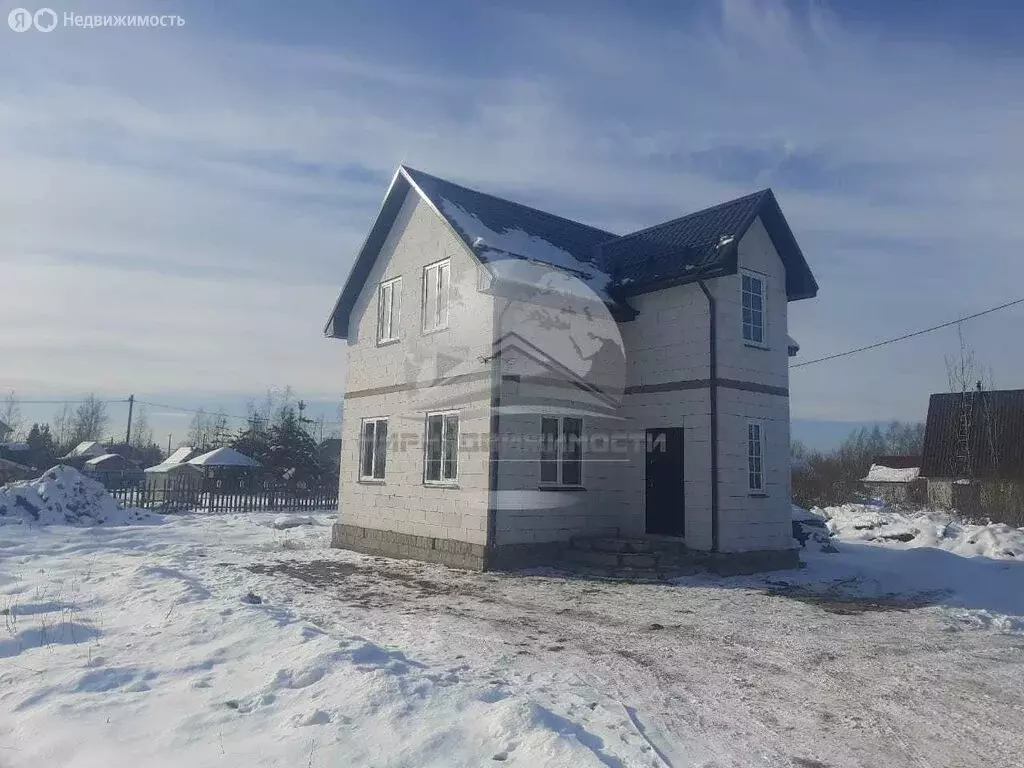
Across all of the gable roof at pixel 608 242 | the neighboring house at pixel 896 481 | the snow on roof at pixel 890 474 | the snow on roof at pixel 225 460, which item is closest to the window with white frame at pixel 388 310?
the gable roof at pixel 608 242

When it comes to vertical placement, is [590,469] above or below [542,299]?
below

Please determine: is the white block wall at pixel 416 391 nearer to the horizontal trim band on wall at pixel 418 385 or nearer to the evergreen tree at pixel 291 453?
the horizontal trim band on wall at pixel 418 385

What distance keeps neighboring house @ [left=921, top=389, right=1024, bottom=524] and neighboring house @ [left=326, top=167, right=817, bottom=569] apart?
18.0 metres

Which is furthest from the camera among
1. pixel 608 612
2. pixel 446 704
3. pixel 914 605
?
pixel 914 605

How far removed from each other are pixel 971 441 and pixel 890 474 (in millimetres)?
16695

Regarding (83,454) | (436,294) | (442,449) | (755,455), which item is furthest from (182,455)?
(755,455)

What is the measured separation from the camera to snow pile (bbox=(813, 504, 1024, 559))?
15.1m

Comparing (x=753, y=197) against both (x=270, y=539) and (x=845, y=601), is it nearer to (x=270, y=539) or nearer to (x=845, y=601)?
(x=845, y=601)

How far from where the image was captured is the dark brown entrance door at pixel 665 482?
13406 mm

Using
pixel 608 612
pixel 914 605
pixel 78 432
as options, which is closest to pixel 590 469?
pixel 608 612

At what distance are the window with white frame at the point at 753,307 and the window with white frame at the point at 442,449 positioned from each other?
19.4 feet

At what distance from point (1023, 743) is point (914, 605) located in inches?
222

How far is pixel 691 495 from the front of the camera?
12.9 m

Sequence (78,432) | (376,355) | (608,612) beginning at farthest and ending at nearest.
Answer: (78,432)
(376,355)
(608,612)
